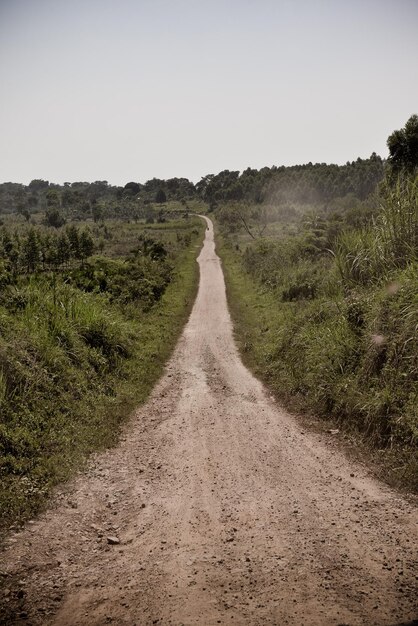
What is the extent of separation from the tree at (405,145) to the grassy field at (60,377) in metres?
24.8

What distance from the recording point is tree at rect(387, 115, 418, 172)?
103ft

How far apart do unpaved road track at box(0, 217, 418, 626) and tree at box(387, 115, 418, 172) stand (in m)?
30.0

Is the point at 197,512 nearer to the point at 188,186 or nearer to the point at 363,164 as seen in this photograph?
the point at 363,164

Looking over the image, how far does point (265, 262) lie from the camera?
28.6 m

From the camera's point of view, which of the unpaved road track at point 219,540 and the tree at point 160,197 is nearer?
the unpaved road track at point 219,540

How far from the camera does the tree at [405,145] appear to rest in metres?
31.5

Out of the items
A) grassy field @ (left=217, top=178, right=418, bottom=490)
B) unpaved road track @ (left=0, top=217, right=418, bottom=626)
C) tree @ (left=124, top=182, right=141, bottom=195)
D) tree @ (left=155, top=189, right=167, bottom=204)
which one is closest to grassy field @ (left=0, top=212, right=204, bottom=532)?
unpaved road track @ (left=0, top=217, right=418, bottom=626)

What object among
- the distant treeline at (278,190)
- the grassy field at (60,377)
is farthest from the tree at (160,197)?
the grassy field at (60,377)

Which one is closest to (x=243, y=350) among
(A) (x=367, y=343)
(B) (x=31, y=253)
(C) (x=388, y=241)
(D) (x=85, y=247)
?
(A) (x=367, y=343)

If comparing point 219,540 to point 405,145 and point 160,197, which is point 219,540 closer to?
point 405,145

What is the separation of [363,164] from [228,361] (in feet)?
333

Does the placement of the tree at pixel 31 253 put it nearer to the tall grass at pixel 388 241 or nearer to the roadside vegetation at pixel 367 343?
the roadside vegetation at pixel 367 343

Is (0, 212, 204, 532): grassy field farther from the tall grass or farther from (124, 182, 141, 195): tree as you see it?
(124, 182, 141, 195): tree

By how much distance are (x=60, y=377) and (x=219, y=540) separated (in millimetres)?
5524
